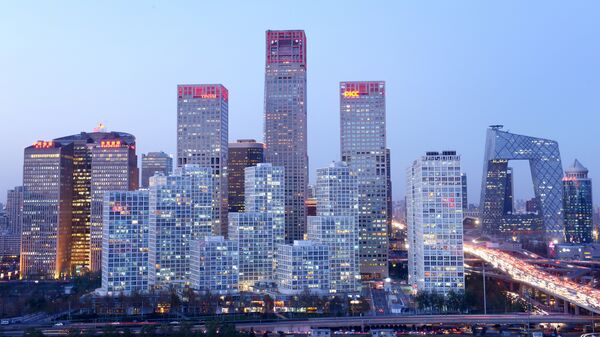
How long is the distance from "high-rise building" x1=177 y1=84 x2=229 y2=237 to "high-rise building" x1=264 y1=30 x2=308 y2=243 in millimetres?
15614

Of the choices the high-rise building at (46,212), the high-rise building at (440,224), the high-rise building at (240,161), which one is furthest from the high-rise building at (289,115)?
the high-rise building at (440,224)

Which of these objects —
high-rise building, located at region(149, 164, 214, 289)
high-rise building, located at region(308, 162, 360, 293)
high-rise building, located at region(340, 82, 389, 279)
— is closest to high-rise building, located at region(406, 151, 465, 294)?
high-rise building, located at region(308, 162, 360, 293)

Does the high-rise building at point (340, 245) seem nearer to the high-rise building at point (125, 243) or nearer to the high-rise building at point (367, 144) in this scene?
the high-rise building at point (367, 144)

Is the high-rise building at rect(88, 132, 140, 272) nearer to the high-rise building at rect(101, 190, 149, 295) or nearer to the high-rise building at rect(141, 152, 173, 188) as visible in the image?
the high-rise building at rect(141, 152, 173, 188)

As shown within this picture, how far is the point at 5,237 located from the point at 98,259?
163 ft

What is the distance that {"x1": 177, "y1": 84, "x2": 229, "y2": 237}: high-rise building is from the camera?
470ft

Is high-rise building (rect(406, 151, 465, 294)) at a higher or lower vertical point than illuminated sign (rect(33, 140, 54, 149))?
lower

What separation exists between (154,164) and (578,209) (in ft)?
439

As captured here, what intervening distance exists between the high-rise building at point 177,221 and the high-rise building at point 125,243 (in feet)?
5.13

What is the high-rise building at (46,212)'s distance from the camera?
507 ft

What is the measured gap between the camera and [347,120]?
143750 mm

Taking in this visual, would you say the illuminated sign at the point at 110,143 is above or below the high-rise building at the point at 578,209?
above

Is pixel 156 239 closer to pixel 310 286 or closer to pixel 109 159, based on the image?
pixel 310 286

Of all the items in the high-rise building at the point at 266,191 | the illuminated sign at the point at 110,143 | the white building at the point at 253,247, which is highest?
the illuminated sign at the point at 110,143
